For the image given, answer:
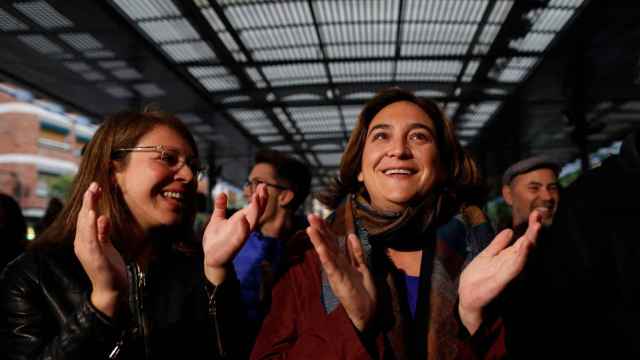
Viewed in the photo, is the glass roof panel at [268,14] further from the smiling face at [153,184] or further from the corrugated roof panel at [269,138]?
the corrugated roof panel at [269,138]

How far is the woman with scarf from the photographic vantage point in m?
1.74

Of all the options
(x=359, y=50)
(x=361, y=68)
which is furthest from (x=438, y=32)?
(x=361, y=68)

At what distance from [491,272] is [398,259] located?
536 mm

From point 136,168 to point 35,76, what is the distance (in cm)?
784

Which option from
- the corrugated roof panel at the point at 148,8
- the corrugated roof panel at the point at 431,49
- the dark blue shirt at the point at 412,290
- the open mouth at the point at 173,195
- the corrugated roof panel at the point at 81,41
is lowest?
the dark blue shirt at the point at 412,290

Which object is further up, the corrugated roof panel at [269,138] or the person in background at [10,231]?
the corrugated roof panel at [269,138]

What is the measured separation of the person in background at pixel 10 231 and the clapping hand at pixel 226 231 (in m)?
2.43

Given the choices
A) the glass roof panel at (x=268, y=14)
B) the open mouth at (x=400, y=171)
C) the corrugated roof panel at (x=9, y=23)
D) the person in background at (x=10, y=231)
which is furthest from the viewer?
the glass roof panel at (x=268, y=14)

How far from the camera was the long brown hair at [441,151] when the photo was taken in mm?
2373

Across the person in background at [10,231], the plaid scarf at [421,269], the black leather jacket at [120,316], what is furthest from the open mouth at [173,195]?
the person in background at [10,231]

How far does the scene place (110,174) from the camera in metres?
2.21

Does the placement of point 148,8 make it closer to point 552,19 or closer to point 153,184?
point 153,184

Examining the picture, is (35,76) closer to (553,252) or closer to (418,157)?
(418,157)

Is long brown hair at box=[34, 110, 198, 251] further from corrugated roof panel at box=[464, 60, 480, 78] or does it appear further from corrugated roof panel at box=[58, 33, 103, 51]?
corrugated roof panel at box=[464, 60, 480, 78]
